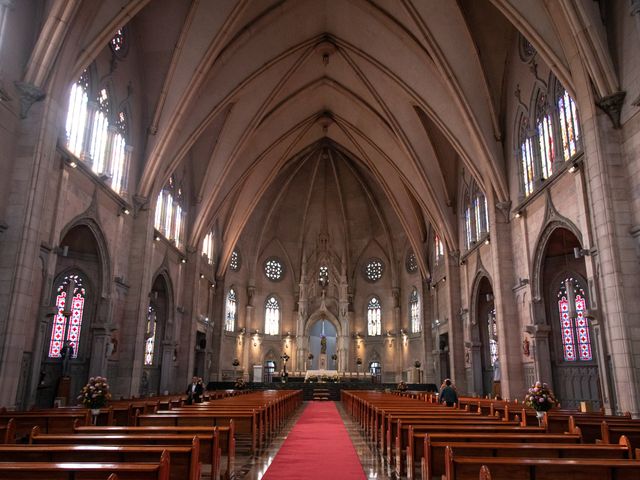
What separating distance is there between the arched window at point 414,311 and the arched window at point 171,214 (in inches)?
850

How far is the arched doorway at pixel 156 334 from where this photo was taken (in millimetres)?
28094

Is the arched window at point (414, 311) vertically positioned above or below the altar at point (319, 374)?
above

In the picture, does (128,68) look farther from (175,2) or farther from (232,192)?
(232,192)

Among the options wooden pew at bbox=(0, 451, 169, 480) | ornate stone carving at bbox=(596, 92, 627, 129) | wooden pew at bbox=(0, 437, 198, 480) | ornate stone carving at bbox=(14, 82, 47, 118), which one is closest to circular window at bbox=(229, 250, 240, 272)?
ornate stone carving at bbox=(14, 82, 47, 118)

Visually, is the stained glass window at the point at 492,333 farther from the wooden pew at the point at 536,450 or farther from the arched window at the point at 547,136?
the wooden pew at the point at 536,450

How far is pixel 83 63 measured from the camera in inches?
666

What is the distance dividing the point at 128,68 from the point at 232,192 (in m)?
13.5

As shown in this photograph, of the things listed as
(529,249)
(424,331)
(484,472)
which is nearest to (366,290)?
(424,331)

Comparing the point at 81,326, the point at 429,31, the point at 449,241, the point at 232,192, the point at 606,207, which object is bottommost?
the point at 81,326

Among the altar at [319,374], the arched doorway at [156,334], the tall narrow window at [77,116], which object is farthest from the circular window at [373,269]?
the tall narrow window at [77,116]

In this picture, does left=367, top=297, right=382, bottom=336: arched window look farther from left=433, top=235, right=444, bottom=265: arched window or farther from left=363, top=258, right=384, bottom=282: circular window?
left=433, top=235, right=444, bottom=265: arched window

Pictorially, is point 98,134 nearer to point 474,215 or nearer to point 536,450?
point 536,450

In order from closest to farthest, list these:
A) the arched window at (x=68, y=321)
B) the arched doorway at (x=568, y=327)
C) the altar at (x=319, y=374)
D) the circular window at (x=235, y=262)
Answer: the arched doorway at (x=568, y=327)
the arched window at (x=68, y=321)
the altar at (x=319, y=374)
the circular window at (x=235, y=262)

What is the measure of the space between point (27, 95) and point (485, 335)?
2559 centimetres
